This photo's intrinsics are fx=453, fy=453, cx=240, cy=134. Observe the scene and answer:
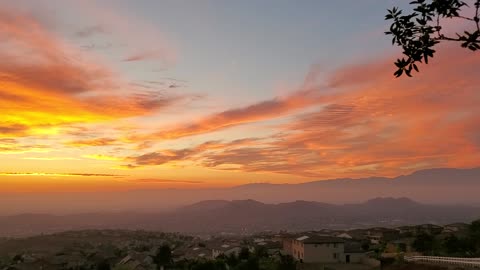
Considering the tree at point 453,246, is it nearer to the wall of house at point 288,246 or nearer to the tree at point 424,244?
the tree at point 424,244

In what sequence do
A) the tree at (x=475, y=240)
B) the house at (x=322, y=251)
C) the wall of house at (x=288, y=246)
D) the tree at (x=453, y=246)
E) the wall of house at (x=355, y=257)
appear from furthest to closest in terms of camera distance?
the wall of house at (x=288, y=246), the house at (x=322, y=251), the wall of house at (x=355, y=257), the tree at (x=453, y=246), the tree at (x=475, y=240)

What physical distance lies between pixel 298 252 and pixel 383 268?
20270 millimetres

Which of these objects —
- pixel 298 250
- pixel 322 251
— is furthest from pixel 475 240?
pixel 298 250

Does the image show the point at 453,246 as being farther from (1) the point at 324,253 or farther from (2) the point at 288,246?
(2) the point at 288,246

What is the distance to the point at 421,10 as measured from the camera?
11570mm

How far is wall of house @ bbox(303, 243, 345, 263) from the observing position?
75.0 meters

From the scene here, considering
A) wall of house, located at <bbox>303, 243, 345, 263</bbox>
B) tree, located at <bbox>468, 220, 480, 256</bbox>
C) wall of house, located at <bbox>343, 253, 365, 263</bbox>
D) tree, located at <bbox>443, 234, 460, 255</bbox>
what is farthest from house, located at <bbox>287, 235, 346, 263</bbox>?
tree, located at <bbox>468, 220, 480, 256</bbox>

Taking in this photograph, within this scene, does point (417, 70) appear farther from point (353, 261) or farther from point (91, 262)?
point (91, 262)

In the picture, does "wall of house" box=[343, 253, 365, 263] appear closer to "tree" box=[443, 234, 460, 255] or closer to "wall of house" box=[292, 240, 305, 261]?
"wall of house" box=[292, 240, 305, 261]

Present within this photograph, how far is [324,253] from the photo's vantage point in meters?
75.4

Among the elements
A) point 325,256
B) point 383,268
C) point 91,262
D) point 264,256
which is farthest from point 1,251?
point 383,268

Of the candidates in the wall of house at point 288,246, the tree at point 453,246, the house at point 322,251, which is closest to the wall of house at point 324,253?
the house at point 322,251

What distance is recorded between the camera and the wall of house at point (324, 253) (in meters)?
75.0

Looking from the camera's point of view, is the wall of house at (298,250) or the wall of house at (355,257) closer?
the wall of house at (355,257)
